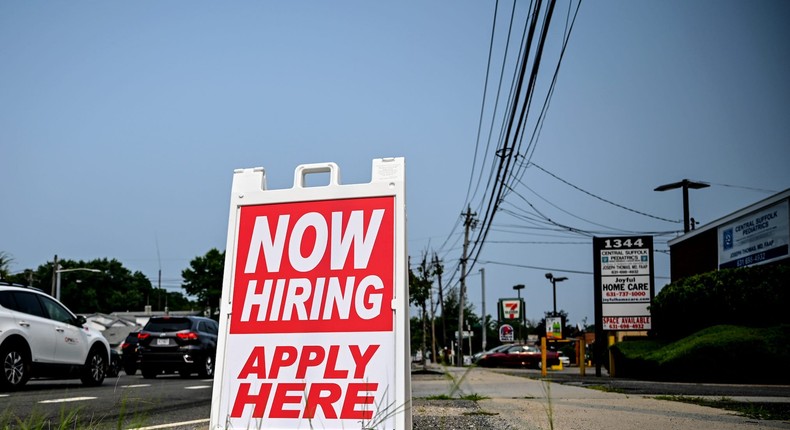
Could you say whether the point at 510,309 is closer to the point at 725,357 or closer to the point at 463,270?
the point at 463,270

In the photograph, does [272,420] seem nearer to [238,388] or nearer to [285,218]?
[238,388]

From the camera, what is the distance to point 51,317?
12516mm

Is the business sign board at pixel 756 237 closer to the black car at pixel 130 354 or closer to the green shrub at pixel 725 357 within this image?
the green shrub at pixel 725 357

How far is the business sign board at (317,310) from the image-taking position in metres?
3.54

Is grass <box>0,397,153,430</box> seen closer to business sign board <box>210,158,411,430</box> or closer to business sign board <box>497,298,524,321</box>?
business sign board <box>210,158,411,430</box>

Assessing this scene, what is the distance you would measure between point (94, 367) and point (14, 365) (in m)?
2.35

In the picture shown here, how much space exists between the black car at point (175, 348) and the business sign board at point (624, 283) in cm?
890

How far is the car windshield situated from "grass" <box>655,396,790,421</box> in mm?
12344

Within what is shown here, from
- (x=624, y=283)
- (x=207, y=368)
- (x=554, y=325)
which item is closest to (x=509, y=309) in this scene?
(x=554, y=325)

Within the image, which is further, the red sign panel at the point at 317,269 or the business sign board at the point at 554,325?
the business sign board at the point at 554,325

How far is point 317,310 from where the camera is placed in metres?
3.71

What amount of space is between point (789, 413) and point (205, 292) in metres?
86.3

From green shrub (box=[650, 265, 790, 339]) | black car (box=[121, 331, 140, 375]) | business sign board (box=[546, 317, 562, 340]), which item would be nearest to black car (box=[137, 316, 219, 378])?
black car (box=[121, 331, 140, 375])

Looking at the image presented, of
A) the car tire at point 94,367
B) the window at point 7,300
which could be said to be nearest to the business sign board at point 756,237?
the car tire at point 94,367
